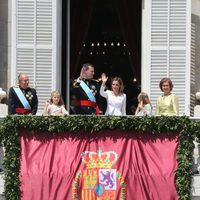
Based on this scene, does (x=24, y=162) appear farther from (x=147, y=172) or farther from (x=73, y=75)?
(x=73, y=75)

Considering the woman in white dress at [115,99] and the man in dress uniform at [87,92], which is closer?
the woman in white dress at [115,99]

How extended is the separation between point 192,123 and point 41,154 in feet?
8.25

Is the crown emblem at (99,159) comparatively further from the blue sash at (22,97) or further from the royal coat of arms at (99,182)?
the blue sash at (22,97)

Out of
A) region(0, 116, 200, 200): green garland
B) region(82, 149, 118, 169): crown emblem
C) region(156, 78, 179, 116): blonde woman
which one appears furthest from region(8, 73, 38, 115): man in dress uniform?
region(156, 78, 179, 116): blonde woman

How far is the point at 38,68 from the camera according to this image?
16.6 m

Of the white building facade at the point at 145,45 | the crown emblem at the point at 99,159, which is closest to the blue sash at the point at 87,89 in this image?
the crown emblem at the point at 99,159

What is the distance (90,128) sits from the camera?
1452 centimetres

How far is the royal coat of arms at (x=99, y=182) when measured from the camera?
14383 millimetres

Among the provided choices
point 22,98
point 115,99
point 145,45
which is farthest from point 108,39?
point 22,98

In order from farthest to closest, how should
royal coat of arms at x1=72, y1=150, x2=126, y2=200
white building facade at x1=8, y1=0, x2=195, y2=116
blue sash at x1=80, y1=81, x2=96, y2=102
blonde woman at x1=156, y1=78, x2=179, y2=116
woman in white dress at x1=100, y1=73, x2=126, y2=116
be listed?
white building facade at x1=8, y1=0, x2=195, y2=116
blue sash at x1=80, y1=81, x2=96, y2=102
woman in white dress at x1=100, y1=73, x2=126, y2=116
blonde woman at x1=156, y1=78, x2=179, y2=116
royal coat of arms at x1=72, y1=150, x2=126, y2=200

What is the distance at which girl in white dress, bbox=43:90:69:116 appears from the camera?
14.9m

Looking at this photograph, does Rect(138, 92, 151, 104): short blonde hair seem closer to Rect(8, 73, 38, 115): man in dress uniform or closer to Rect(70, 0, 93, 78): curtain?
Rect(8, 73, 38, 115): man in dress uniform

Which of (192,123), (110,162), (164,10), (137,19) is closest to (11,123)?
(110,162)

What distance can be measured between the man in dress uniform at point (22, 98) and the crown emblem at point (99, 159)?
133 cm
